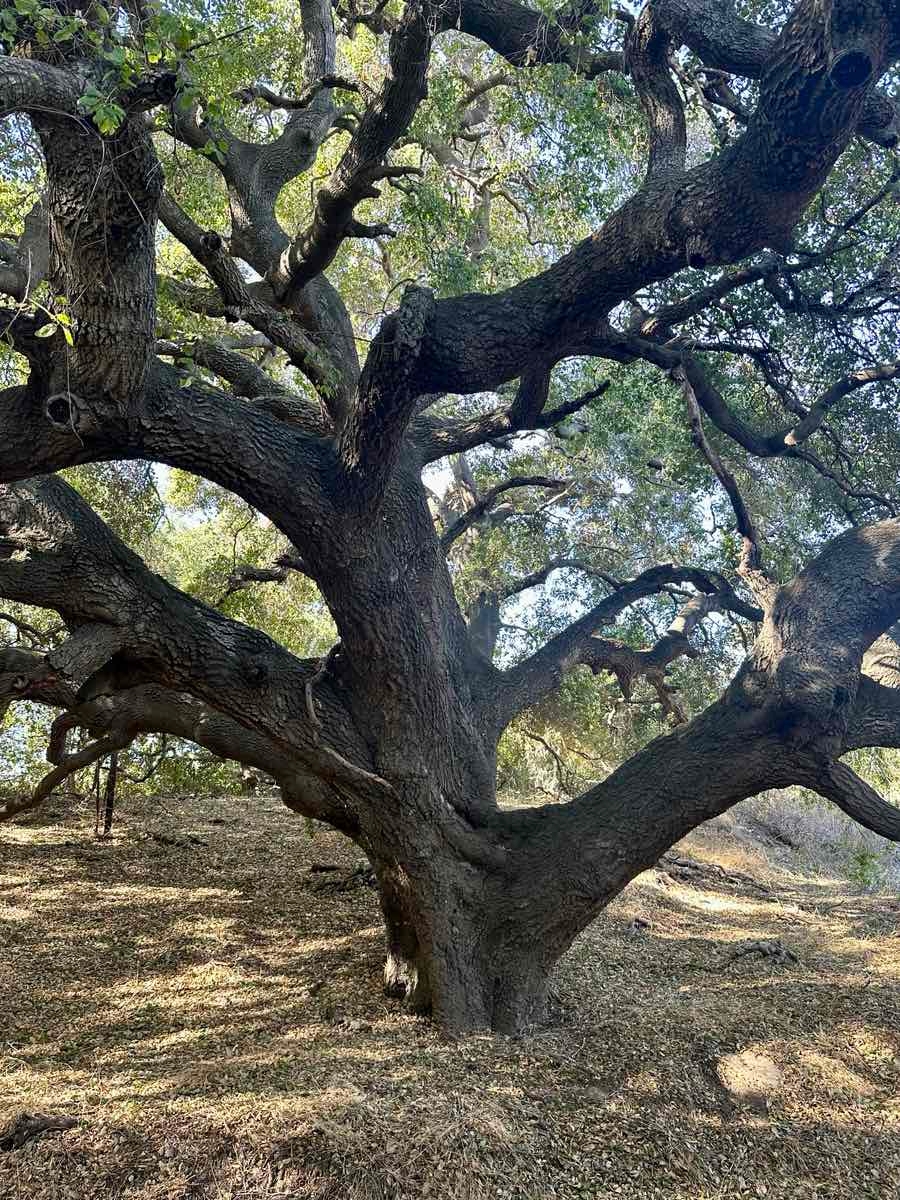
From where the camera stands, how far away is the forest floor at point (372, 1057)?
371 centimetres

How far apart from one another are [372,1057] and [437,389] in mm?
3715

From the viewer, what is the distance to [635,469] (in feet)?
31.9

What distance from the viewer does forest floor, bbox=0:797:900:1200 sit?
146 inches

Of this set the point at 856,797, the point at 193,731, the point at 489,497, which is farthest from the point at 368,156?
the point at 856,797

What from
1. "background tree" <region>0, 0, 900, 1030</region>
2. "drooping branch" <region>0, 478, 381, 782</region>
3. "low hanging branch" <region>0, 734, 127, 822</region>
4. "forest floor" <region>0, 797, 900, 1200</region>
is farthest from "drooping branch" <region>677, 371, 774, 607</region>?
"low hanging branch" <region>0, 734, 127, 822</region>

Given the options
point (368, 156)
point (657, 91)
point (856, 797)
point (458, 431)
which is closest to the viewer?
point (657, 91)

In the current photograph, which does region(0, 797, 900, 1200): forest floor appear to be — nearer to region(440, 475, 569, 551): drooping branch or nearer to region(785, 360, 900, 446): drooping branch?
region(440, 475, 569, 551): drooping branch

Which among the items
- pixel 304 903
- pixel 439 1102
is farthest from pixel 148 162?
pixel 304 903

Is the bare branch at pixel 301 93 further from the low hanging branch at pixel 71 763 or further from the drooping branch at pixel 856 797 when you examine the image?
the drooping branch at pixel 856 797

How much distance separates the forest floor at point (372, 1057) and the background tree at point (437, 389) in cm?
78

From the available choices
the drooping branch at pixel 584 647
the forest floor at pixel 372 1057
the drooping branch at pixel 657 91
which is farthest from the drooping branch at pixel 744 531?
the forest floor at pixel 372 1057

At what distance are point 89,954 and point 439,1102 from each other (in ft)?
10.9

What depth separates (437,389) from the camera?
479cm

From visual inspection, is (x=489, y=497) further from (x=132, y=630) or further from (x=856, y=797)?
(x=856, y=797)
